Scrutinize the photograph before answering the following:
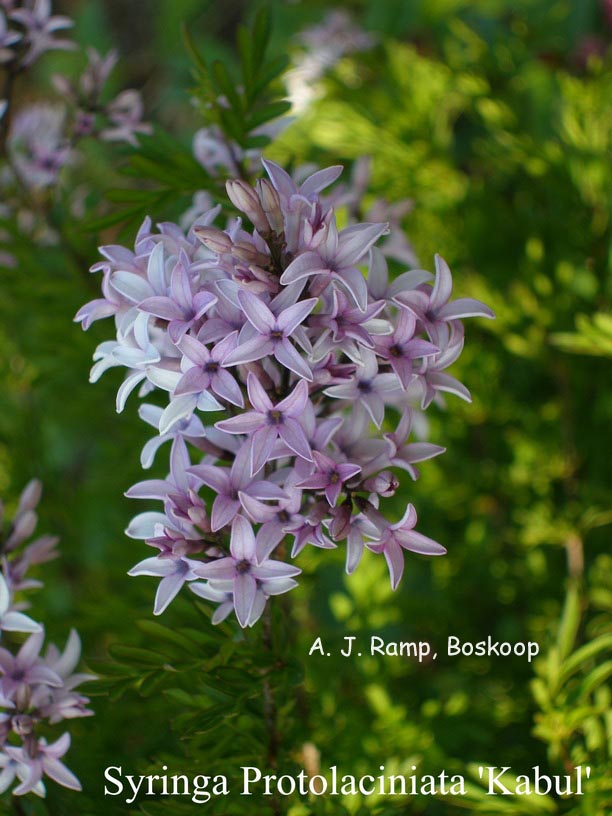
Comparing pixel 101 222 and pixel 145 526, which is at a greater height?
pixel 101 222

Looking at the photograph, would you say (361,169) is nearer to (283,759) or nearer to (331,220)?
(331,220)

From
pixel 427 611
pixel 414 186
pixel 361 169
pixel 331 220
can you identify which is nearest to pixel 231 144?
pixel 361 169

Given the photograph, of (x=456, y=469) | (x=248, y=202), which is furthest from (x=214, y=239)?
(x=456, y=469)

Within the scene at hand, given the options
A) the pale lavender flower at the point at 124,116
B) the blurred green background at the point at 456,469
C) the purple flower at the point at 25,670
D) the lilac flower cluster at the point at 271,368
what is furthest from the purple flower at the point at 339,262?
the pale lavender flower at the point at 124,116

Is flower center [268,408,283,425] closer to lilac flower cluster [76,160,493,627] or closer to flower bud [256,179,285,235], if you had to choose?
lilac flower cluster [76,160,493,627]

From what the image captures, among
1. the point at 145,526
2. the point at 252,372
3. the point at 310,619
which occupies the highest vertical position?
the point at 252,372

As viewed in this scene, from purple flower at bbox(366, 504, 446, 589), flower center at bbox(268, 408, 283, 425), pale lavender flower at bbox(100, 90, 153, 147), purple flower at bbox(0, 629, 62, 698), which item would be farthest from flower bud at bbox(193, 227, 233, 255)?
pale lavender flower at bbox(100, 90, 153, 147)

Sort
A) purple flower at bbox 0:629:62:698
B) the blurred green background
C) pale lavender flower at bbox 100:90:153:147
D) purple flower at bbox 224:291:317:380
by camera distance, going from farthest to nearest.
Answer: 1. pale lavender flower at bbox 100:90:153:147
2. the blurred green background
3. purple flower at bbox 0:629:62:698
4. purple flower at bbox 224:291:317:380
